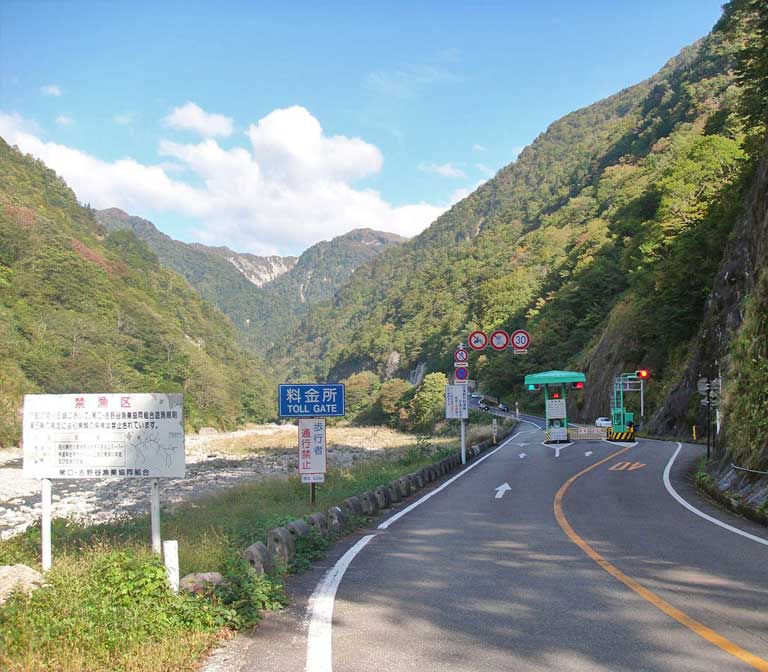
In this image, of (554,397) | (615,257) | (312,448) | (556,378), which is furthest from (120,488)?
(615,257)

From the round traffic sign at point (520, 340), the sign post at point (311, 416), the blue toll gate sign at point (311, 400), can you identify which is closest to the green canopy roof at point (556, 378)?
the round traffic sign at point (520, 340)

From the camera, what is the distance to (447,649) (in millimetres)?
5258

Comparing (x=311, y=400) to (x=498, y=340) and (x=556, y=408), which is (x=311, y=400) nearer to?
(x=498, y=340)

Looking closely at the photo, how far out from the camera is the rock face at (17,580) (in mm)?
5875

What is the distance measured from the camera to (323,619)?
617 centimetres

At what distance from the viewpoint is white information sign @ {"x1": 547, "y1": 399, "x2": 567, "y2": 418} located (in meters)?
34.6

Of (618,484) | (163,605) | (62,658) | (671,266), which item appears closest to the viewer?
(62,658)

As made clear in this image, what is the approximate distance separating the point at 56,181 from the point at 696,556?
140749 millimetres

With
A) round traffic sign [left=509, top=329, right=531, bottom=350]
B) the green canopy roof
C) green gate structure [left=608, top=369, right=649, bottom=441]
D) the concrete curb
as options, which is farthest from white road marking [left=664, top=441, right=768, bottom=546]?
green gate structure [left=608, top=369, right=649, bottom=441]

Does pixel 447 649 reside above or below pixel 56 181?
below

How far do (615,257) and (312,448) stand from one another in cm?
7670

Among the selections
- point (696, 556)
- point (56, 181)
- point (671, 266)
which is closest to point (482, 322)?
point (671, 266)

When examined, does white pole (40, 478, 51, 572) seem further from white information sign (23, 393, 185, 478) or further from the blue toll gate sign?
the blue toll gate sign

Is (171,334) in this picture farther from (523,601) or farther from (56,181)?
(523,601)
